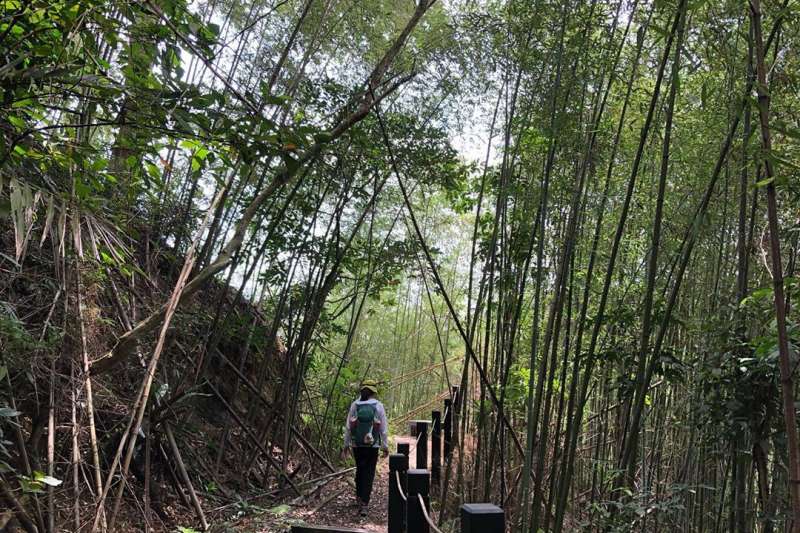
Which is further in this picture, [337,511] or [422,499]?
[337,511]

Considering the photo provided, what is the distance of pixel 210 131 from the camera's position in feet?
4.39

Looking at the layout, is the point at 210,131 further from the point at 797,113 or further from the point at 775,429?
the point at 797,113

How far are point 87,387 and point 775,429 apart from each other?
2615mm


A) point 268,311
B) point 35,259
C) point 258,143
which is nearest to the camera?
point 258,143

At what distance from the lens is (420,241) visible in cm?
394

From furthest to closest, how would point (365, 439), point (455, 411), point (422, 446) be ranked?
1. point (422, 446)
2. point (365, 439)
3. point (455, 411)

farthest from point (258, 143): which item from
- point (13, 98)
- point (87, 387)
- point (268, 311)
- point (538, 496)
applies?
point (268, 311)

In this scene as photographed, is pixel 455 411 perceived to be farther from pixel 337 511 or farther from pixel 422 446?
pixel 337 511

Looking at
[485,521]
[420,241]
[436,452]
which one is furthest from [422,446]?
[485,521]

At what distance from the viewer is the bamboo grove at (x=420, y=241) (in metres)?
1.46

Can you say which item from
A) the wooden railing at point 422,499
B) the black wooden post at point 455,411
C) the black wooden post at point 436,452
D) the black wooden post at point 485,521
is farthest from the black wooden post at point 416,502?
the black wooden post at point 436,452

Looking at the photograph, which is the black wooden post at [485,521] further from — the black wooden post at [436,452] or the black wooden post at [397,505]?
the black wooden post at [436,452]

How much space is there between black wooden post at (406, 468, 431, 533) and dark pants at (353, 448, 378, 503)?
7.71 feet

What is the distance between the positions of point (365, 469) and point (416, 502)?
2519mm
